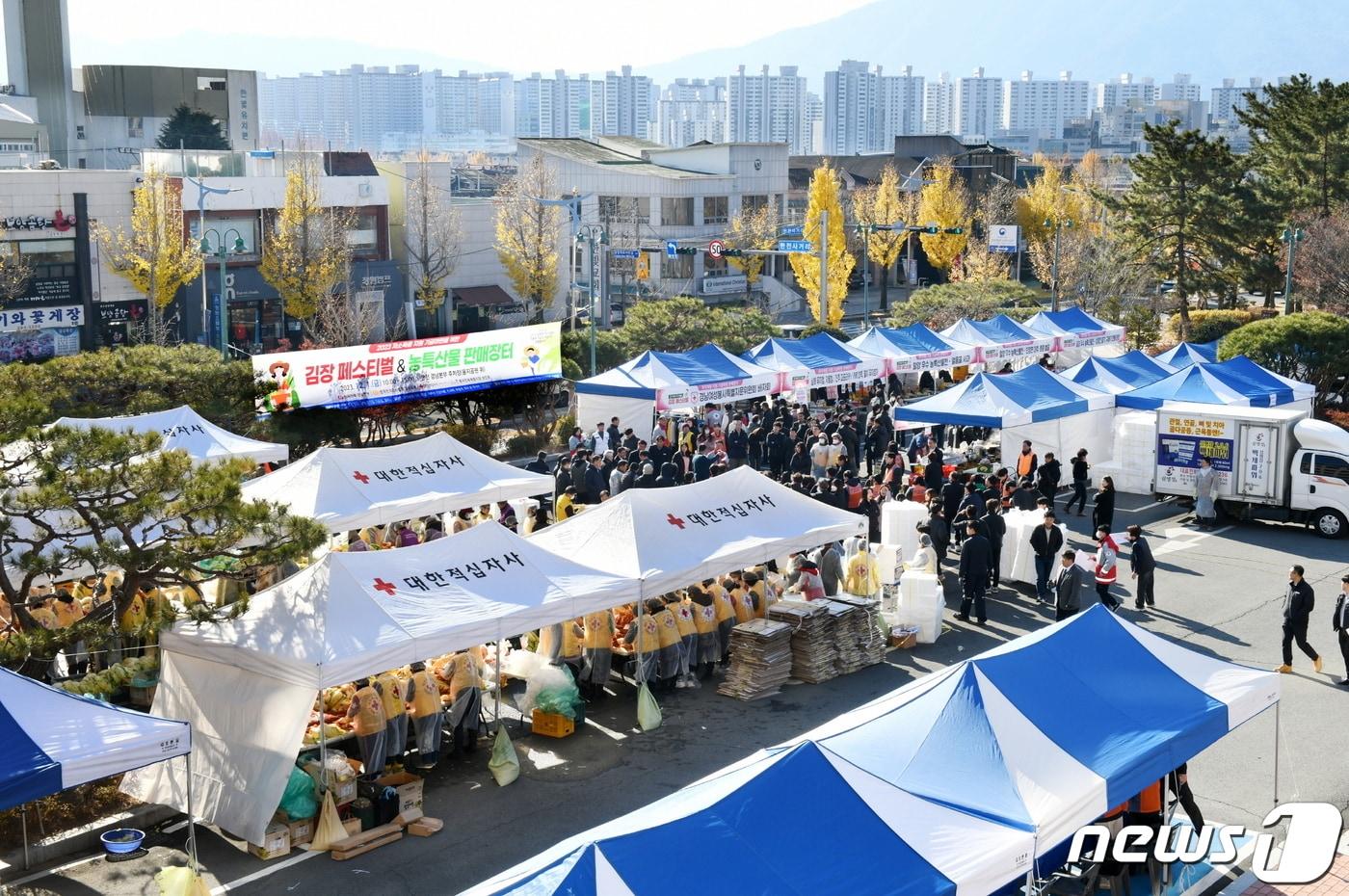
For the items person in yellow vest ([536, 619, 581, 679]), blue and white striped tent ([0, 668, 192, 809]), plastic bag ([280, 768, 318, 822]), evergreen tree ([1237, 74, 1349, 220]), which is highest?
evergreen tree ([1237, 74, 1349, 220])

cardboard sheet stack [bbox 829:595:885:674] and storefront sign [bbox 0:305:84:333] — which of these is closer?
cardboard sheet stack [bbox 829:595:885:674]

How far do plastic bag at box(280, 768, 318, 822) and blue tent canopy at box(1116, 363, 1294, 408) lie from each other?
17822 millimetres

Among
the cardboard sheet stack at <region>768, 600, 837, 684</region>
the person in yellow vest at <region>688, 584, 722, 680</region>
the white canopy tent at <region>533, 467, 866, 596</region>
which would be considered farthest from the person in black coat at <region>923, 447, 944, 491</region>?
the person in yellow vest at <region>688, 584, 722, 680</region>

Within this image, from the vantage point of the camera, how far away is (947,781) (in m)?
8.74

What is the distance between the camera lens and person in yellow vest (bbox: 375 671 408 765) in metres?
12.2

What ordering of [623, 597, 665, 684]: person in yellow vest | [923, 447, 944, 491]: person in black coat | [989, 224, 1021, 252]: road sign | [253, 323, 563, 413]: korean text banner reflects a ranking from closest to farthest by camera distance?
[623, 597, 665, 684]: person in yellow vest
[923, 447, 944, 491]: person in black coat
[253, 323, 563, 413]: korean text banner
[989, 224, 1021, 252]: road sign

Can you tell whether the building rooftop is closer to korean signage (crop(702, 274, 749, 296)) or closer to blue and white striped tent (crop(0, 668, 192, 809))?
korean signage (crop(702, 274, 749, 296))

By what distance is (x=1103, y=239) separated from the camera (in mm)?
52656

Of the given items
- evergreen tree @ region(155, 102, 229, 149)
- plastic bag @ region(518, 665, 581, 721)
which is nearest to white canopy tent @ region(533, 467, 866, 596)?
plastic bag @ region(518, 665, 581, 721)

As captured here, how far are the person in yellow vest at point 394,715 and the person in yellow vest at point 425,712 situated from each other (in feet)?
0.42

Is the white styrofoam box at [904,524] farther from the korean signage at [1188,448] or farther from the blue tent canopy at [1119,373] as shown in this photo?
the blue tent canopy at [1119,373]

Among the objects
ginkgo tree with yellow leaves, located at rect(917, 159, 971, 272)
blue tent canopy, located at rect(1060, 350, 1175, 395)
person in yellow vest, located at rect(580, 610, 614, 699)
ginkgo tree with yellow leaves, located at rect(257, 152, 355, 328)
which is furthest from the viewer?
ginkgo tree with yellow leaves, located at rect(917, 159, 971, 272)

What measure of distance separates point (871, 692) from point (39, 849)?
26.5 ft

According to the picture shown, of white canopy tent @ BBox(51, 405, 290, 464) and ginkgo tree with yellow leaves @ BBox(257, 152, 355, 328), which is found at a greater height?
ginkgo tree with yellow leaves @ BBox(257, 152, 355, 328)
